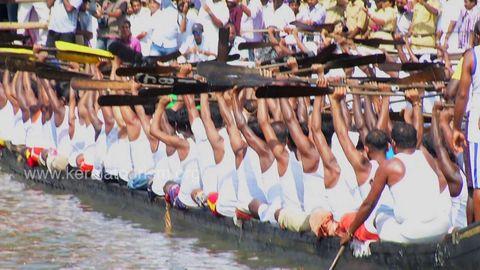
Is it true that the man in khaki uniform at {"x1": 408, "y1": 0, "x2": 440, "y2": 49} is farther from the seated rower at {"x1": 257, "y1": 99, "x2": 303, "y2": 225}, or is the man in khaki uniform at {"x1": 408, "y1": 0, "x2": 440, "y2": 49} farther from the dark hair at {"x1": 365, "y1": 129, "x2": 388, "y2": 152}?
the dark hair at {"x1": 365, "y1": 129, "x2": 388, "y2": 152}

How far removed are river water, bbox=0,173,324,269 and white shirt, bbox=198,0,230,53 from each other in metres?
3.78

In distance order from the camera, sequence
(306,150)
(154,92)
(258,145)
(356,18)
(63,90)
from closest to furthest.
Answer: (306,150) → (258,145) → (154,92) → (356,18) → (63,90)

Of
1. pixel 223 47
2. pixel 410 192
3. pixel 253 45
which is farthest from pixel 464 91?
pixel 253 45

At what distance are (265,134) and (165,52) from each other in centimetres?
699

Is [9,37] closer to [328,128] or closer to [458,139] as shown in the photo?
[328,128]

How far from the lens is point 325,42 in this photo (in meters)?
16.8

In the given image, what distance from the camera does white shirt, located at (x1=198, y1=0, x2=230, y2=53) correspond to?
19312 mm

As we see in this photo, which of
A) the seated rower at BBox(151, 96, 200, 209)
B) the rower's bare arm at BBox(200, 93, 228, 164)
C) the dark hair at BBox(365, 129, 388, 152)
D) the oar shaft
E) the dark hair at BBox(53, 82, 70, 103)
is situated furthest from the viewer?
the oar shaft

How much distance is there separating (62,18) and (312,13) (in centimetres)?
336

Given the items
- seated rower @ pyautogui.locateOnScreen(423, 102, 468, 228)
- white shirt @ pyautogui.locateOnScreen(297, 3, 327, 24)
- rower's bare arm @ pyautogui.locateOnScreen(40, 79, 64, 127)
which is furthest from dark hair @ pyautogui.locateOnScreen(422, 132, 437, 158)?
white shirt @ pyautogui.locateOnScreen(297, 3, 327, 24)

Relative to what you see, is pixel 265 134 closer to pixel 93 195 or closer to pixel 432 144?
pixel 432 144

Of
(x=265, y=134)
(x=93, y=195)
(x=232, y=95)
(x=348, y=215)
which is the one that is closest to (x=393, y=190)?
(x=348, y=215)

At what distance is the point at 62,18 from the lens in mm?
20453

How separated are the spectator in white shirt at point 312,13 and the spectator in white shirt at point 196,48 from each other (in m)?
1.18
